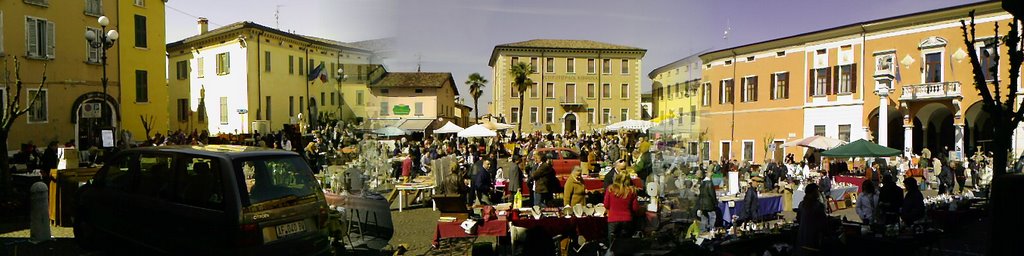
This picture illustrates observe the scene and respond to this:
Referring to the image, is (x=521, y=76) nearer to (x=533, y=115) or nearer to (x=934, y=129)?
(x=533, y=115)

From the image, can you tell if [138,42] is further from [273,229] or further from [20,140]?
[273,229]

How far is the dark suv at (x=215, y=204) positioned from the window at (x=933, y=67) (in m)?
33.5

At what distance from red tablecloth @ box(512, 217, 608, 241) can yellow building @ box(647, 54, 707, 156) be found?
1764 mm

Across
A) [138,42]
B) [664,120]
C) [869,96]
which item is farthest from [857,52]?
[138,42]

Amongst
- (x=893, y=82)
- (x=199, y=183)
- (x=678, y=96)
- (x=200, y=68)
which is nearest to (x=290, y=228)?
(x=199, y=183)

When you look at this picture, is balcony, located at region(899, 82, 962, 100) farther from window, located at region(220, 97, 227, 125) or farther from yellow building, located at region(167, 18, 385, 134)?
window, located at region(220, 97, 227, 125)

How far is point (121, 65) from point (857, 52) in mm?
37454

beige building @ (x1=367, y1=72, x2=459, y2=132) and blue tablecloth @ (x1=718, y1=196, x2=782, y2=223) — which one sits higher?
beige building @ (x1=367, y1=72, x2=459, y2=132)

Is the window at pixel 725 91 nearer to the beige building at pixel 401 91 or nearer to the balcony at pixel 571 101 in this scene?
the balcony at pixel 571 101

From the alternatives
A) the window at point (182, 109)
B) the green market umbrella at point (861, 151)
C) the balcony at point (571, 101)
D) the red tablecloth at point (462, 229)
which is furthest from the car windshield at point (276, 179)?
the window at point (182, 109)

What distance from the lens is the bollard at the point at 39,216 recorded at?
942 cm

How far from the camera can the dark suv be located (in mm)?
6285

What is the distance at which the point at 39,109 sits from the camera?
26.8m

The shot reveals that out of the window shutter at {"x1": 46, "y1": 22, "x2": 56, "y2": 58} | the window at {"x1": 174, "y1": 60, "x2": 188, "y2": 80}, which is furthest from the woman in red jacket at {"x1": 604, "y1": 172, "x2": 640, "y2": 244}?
the window at {"x1": 174, "y1": 60, "x2": 188, "y2": 80}
